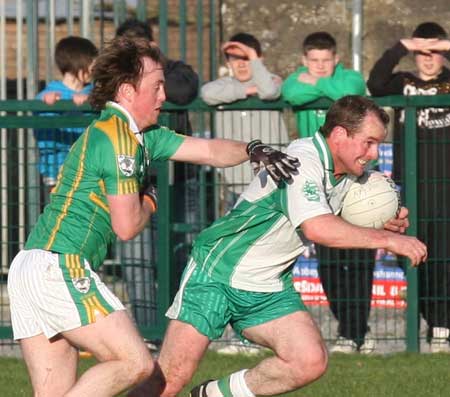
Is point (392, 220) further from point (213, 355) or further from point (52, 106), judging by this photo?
point (52, 106)

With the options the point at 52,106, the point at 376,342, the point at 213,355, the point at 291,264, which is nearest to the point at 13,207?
the point at 52,106

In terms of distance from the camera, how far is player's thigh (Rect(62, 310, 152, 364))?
6.53 m

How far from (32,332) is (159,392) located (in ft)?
3.08

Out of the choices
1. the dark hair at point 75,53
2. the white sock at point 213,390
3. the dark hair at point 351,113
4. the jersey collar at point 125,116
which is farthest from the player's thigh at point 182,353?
the dark hair at point 75,53

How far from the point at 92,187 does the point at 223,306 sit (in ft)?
3.80

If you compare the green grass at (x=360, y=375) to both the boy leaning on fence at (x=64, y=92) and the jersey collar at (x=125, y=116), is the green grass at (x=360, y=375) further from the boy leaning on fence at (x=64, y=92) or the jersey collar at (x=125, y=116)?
the jersey collar at (x=125, y=116)

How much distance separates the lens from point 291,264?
24.8 feet

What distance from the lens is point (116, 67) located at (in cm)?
691

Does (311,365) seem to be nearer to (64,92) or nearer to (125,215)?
(125,215)

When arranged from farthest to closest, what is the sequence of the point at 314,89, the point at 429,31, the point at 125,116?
the point at 429,31 < the point at 314,89 < the point at 125,116

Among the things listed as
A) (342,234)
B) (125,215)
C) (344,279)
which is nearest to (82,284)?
(125,215)

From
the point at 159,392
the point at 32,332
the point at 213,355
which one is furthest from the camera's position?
the point at 213,355

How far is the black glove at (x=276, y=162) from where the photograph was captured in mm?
6887

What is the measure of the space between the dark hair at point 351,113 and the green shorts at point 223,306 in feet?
3.05
